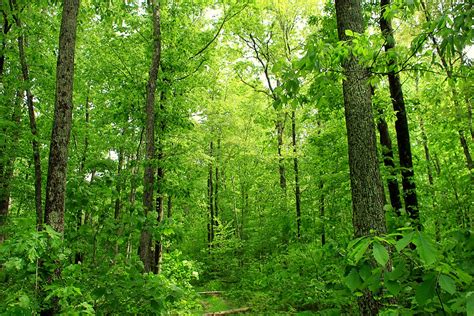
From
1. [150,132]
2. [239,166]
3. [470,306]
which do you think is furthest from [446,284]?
[239,166]

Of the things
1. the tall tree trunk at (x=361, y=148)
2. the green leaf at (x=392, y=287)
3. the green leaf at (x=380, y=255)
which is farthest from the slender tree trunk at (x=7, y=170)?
the green leaf at (x=380, y=255)

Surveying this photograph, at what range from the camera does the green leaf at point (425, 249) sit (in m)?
1.59

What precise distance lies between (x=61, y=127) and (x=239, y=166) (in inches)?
608

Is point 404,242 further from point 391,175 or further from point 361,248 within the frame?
point 391,175

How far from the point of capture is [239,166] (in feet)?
67.1

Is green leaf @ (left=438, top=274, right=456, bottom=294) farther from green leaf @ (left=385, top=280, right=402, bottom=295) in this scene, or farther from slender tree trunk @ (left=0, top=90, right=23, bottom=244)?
slender tree trunk @ (left=0, top=90, right=23, bottom=244)

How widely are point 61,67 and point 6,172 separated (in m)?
9.22

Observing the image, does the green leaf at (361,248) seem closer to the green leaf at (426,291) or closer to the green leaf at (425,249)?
the green leaf at (425,249)

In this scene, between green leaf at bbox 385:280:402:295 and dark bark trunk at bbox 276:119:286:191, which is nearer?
green leaf at bbox 385:280:402:295

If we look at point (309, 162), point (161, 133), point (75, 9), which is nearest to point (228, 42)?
point (309, 162)

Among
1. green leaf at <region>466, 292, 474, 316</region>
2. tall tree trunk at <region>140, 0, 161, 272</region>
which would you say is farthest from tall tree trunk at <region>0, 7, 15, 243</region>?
green leaf at <region>466, 292, 474, 316</region>

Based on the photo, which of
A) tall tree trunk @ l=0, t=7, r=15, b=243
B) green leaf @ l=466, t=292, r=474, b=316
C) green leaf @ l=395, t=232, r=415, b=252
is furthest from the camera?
tall tree trunk @ l=0, t=7, r=15, b=243

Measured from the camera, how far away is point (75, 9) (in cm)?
559

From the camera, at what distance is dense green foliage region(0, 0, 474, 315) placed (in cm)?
320
